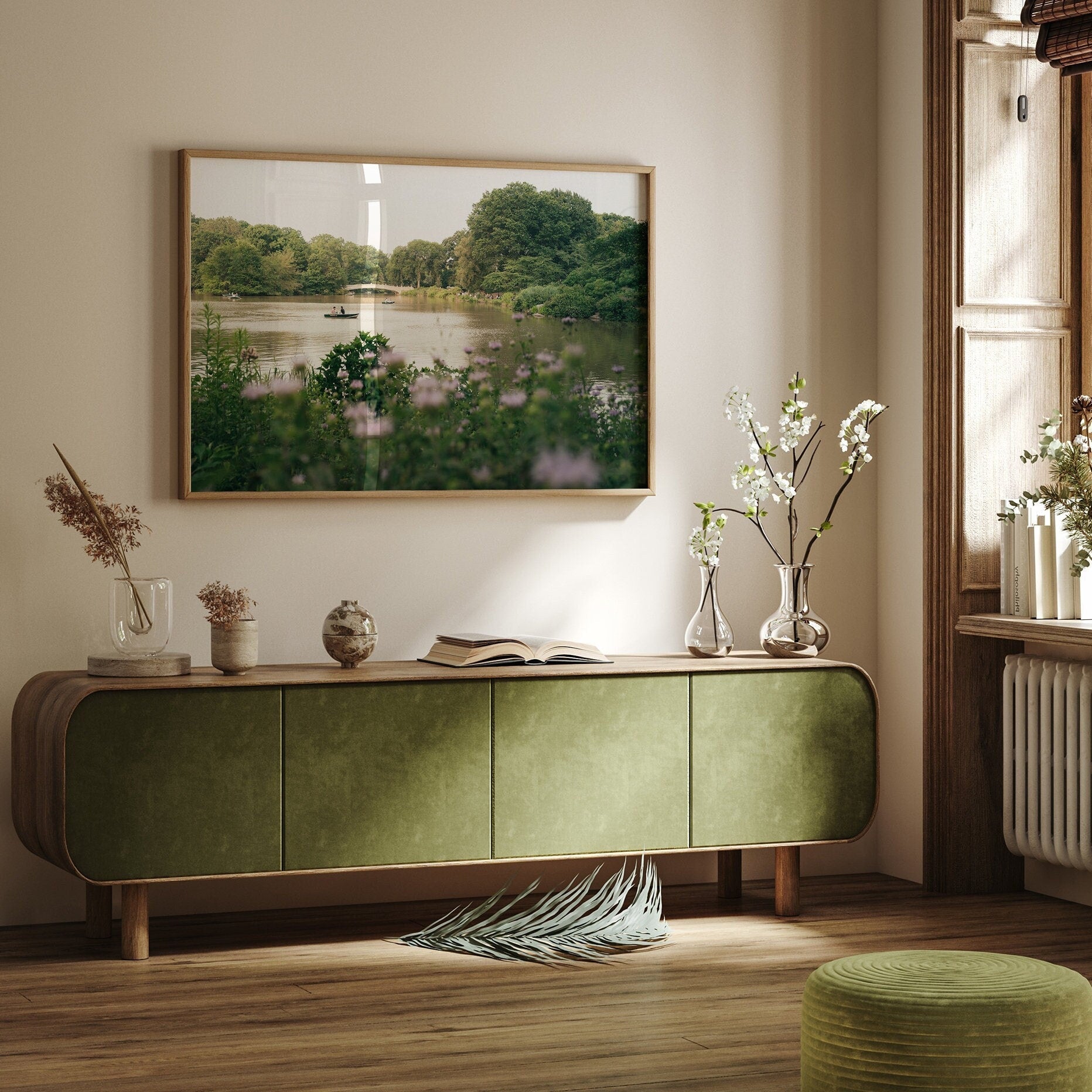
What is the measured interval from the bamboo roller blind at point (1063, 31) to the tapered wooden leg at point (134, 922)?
10.5ft

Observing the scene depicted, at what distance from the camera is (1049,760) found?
13.5 ft

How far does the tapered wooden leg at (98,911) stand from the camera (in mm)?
3793

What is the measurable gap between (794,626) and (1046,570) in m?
0.67

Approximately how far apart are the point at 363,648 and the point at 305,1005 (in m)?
0.93

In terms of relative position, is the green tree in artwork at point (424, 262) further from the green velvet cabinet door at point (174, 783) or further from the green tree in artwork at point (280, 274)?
the green velvet cabinet door at point (174, 783)

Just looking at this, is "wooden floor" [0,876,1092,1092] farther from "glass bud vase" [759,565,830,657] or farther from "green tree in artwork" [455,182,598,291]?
"green tree in artwork" [455,182,598,291]

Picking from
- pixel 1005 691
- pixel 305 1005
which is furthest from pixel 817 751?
pixel 305 1005

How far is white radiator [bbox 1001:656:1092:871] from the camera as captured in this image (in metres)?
3.96

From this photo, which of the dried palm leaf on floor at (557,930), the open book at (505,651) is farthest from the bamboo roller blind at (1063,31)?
the dried palm leaf on floor at (557,930)

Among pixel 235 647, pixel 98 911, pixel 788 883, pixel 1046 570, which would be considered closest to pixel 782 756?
pixel 788 883

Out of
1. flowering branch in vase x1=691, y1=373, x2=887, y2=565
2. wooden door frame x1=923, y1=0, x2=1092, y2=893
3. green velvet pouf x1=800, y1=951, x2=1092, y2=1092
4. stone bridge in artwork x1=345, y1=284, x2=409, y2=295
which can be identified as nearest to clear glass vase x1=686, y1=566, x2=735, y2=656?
flowering branch in vase x1=691, y1=373, x2=887, y2=565

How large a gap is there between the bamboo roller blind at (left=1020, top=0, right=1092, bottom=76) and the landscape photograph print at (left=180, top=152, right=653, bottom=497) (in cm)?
111

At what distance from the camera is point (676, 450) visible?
4414 millimetres

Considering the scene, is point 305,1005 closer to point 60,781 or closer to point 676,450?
point 60,781
